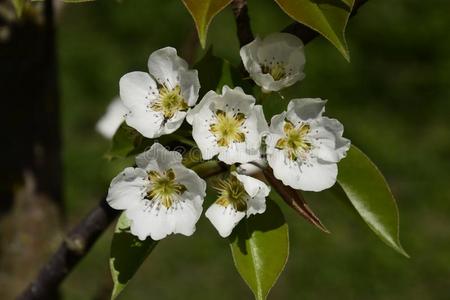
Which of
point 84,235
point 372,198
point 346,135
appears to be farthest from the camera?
point 346,135

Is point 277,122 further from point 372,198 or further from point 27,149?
point 27,149

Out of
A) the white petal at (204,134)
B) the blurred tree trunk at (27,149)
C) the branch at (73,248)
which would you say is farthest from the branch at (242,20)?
the blurred tree trunk at (27,149)

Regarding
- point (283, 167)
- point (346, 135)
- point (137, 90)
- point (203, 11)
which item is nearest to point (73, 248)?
point (137, 90)

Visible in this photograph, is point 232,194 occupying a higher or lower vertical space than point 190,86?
lower

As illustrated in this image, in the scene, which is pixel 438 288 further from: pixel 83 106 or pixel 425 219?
pixel 83 106

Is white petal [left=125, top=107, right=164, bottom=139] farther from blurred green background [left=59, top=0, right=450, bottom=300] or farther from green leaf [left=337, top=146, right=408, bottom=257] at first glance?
blurred green background [left=59, top=0, right=450, bottom=300]

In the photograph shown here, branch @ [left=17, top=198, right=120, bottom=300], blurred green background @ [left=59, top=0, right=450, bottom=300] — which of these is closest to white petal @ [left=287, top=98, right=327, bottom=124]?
branch @ [left=17, top=198, right=120, bottom=300]

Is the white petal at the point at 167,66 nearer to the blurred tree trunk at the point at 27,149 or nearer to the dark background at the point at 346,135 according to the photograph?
the blurred tree trunk at the point at 27,149
